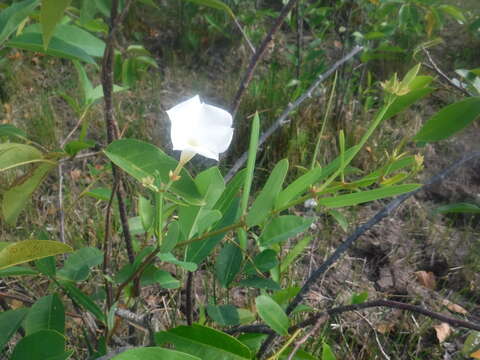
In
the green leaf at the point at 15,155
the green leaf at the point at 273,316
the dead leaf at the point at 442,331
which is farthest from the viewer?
the dead leaf at the point at 442,331

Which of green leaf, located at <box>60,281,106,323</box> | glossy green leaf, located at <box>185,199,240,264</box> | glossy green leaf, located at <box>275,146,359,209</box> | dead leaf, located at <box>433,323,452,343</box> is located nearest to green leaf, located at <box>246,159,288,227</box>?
glossy green leaf, located at <box>275,146,359,209</box>

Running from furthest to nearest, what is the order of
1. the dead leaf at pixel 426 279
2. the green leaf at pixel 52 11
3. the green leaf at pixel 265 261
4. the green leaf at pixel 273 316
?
the dead leaf at pixel 426 279, the green leaf at pixel 265 261, the green leaf at pixel 273 316, the green leaf at pixel 52 11

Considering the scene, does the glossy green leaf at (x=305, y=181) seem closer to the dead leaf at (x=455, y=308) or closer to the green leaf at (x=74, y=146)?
the green leaf at (x=74, y=146)

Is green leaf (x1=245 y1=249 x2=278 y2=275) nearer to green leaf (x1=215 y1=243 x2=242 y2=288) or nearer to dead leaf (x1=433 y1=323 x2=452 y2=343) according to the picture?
green leaf (x1=215 y1=243 x2=242 y2=288)

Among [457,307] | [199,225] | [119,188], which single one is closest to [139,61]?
[119,188]

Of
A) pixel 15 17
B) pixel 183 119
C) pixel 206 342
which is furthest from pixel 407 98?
pixel 15 17

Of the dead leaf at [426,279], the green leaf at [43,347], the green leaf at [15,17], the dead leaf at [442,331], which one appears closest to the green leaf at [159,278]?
the green leaf at [43,347]
